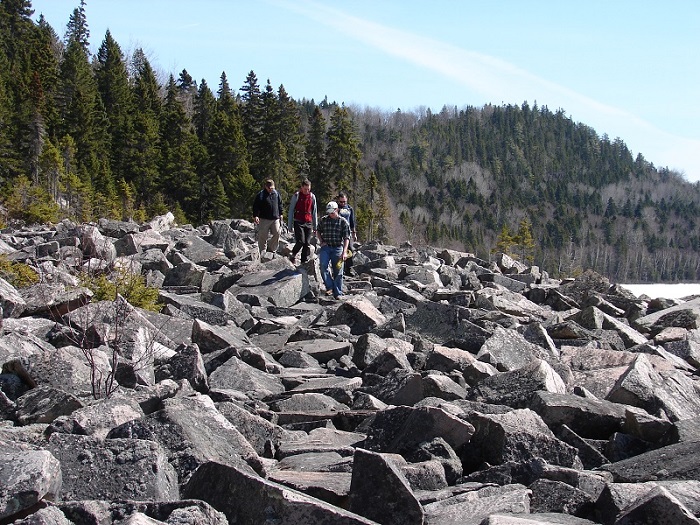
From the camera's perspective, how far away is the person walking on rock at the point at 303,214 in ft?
46.8

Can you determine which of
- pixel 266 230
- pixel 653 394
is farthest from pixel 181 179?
pixel 653 394

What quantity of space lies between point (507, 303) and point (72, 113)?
5621 centimetres

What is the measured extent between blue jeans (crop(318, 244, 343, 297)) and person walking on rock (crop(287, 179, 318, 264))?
1.49m

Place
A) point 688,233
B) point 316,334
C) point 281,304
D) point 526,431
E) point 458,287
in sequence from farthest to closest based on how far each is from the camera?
1. point 688,233
2. point 458,287
3. point 281,304
4. point 316,334
5. point 526,431

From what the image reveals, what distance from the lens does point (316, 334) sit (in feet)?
30.9

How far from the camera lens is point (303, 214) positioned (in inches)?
571

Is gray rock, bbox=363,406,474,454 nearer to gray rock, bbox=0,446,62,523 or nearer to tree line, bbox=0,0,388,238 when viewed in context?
gray rock, bbox=0,446,62,523

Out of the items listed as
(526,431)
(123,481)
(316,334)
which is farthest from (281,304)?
(123,481)

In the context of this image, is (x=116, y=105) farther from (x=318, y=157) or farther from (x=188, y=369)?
(x=188, y=369)

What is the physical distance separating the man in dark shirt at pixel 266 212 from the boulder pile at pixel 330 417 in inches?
152

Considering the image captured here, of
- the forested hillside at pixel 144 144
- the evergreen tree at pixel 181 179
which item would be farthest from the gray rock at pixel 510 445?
the evergreen tree at pixel 181 179

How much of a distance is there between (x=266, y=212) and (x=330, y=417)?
30.9ft

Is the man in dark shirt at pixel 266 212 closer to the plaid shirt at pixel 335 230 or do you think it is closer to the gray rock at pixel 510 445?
the plaid shirt at pixel 335 230

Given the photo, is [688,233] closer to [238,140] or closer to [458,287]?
[238,140]
